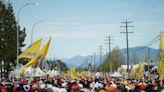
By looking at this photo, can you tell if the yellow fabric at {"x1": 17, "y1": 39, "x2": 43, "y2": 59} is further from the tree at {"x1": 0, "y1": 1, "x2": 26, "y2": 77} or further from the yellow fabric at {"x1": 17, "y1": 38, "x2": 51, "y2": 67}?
the tree at {"x1": 0, "y1": 1, "x2": 26, "y2": 77}

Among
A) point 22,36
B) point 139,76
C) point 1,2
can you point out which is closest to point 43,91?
point 139,76

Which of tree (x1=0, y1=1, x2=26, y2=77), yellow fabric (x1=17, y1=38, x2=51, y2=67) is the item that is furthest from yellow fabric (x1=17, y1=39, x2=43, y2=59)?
tree (x1=0, y1=1, x2=26, y2=77)

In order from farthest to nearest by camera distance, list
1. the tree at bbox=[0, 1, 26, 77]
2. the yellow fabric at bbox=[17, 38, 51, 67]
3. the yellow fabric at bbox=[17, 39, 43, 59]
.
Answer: the tree at bbox=[0, 1, 26, 77] < the yellow fabric at bbox=[17, 39, 43, 59] < the yellow fabric at bbox=[17, 38, 51, 67]

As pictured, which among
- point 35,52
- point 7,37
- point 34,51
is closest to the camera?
point 35,52

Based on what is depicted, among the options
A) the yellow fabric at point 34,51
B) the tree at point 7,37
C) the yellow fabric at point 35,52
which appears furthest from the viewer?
the tree at point 7,37

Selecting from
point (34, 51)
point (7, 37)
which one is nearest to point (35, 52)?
point (34, 51)

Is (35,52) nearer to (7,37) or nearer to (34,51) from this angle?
(34,51)

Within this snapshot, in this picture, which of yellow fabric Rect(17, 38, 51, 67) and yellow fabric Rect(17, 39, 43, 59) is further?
yellow fabric Rect(17, 39, 43, 59)

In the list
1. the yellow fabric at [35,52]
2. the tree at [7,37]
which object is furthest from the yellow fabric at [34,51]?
the tree at [7,37]

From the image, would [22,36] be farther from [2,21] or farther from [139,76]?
[139,76]

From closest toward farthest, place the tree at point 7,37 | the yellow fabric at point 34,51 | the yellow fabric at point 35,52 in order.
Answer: the yellow fabric at point 35,52
the yellow fabric at point 34,51
the tree at point 7,37

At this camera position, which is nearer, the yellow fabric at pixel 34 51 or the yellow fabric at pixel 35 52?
the yellow fabric at pixel 35 52

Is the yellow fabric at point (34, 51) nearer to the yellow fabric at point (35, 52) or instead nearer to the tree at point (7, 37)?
the yellow fabric at point (35, 52)

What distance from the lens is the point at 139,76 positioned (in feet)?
157
